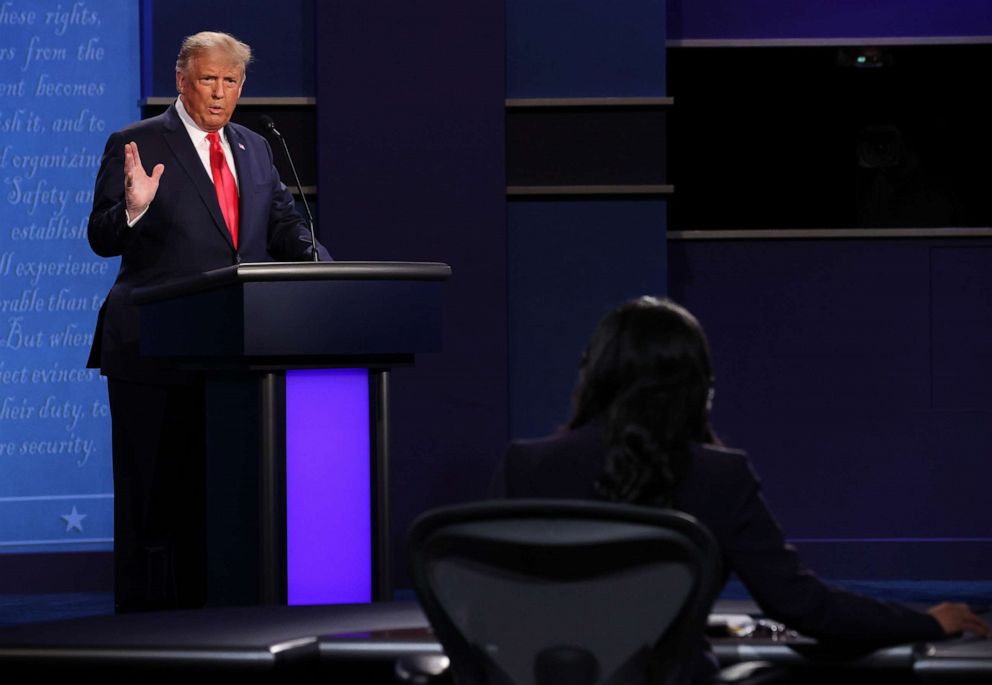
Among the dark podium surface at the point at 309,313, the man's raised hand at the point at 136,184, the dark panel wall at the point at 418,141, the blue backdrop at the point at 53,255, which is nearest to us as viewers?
the dark podium surface at the point at 309,313

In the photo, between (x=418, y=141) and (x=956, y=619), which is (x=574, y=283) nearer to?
(x=418, y=141)

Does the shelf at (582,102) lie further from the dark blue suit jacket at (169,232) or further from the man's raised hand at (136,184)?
the man's raised hand at (136,184)

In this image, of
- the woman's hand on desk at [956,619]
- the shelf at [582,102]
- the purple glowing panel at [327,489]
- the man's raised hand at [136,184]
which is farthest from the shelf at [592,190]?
the woman's hand on desk at [956,619]

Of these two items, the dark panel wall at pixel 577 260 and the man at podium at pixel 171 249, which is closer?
the man at podium at pixel 171 249

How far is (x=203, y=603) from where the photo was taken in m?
3.50

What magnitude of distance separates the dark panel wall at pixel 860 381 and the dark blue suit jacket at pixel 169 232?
1985mm

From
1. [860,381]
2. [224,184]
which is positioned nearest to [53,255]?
[224,184]

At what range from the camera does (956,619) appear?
2072 mm

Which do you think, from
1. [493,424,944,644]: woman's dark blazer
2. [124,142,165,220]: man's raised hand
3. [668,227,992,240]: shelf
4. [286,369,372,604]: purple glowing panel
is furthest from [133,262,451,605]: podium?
[668,227,992,240]: shelf

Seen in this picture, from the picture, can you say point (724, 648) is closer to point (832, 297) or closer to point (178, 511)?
point (178, 511)

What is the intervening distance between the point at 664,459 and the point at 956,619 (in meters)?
0.51

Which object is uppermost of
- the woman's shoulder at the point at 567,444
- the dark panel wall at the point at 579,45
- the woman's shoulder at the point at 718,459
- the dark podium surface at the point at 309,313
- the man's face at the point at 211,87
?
the dark panel wall at the point at 579,45

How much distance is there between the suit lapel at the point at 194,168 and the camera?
3789mm

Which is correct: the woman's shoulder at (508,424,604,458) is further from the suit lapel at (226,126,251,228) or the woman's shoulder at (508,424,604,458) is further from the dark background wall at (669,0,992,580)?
the dark background wall at (669,0,992,580)
